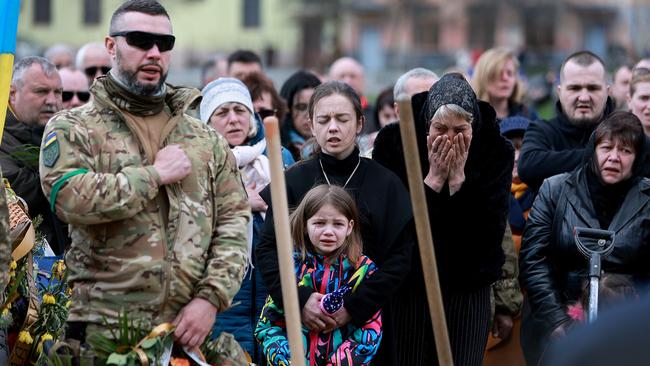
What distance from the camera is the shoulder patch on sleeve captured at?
5.13 m

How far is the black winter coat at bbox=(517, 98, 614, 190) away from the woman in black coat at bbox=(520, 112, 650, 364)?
478 mm

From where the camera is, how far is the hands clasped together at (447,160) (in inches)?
260

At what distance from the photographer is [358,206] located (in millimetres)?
6664

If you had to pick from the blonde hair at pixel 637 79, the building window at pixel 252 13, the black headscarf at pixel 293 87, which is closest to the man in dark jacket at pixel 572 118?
the blonde hair at pixel 637 79

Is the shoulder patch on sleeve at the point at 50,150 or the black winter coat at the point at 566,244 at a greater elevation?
the shoulder patch on sleeve at the point at 50,150

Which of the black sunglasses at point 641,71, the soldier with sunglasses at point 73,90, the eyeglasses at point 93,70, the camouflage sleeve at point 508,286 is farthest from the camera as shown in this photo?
the eyeglasses at point 93,70

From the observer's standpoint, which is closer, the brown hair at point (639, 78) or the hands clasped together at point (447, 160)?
the hands clasped together at point (447, 160)

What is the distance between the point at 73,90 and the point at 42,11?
66.2m

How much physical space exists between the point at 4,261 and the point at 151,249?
0.57 m

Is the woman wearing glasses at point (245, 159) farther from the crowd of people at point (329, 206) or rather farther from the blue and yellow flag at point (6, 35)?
the blue and yellow flag at point (6, 35)

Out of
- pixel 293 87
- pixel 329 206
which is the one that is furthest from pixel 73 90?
pixel 329 206

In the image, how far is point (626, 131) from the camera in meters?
Answer: 7.20

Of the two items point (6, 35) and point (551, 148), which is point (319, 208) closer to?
point (6, 35)

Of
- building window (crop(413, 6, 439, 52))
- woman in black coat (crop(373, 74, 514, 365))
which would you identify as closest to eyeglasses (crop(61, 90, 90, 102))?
woman in black coat (crop(373, 74, 514, 365))
